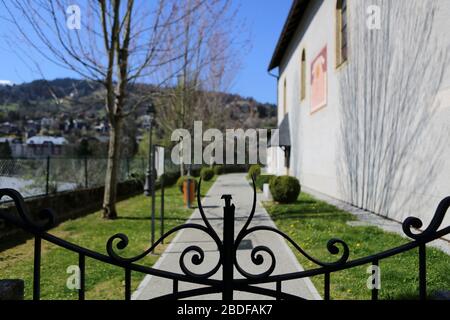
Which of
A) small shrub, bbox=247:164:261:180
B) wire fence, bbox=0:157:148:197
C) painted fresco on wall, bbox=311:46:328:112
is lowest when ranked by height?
wire fence, bbox=0:157:148:197

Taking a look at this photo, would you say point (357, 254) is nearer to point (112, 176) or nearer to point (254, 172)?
point (254, 172)

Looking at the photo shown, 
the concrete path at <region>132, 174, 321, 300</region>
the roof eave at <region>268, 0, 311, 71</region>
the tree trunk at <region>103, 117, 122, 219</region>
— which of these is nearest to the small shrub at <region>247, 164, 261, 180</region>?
the concrete path at <region>132, 174, 321, 300</region>

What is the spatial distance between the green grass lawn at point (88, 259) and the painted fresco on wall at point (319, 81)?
7.81 meters

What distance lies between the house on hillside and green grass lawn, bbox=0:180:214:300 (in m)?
5.04

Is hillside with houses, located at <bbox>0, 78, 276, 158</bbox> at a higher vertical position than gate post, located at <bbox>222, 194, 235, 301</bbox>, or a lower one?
higher

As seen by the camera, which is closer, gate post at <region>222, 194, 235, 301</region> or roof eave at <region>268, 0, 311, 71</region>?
gate post at <region>222, 194, 235, 301</region>

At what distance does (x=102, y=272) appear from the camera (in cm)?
479

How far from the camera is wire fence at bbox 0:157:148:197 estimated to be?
8555 millimetres

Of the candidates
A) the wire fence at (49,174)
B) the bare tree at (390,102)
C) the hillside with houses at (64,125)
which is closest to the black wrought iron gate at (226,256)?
the bare tree at (390,102)

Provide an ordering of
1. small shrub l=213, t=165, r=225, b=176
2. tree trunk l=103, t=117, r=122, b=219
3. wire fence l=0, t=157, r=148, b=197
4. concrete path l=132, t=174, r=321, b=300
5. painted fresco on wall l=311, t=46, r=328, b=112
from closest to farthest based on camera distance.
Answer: concrete path l=132, t=174, r=321, b=300
wire fence l=0, t=157, r=148, b=197
tree trunk l=103, t=117, r=122, b=219
painted fresco on wall l=311, t=46, r=328, b=112
small shrub l=213, t=165, r=225, b=176

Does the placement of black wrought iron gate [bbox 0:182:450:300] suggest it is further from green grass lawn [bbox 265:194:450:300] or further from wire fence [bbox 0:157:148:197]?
wire fence [bbox 0:157:148:197]

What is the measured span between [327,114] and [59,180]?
9.62 meters

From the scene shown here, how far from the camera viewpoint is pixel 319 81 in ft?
49.5
